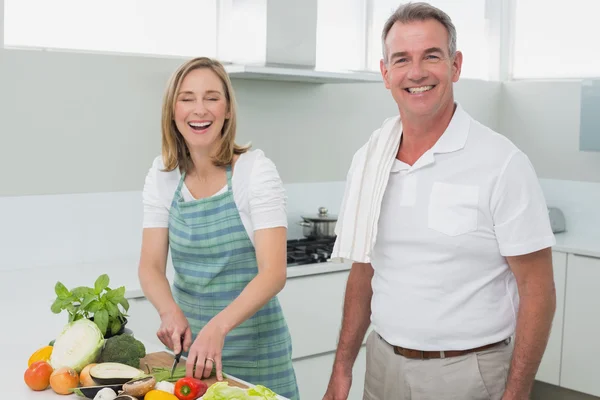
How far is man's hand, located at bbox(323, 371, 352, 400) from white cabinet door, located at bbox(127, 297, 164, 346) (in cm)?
98

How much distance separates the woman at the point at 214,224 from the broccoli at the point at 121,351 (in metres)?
0.20

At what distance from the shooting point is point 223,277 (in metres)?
2.03

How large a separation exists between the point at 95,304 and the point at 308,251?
1.78 m

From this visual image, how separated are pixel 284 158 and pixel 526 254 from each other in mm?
2220

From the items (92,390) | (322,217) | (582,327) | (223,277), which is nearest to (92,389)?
(92,390)

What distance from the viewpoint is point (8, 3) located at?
300 centimetres

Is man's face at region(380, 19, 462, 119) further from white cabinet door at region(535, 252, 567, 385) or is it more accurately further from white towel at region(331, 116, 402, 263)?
white cabinet door at region(535, 252, 567, 385)

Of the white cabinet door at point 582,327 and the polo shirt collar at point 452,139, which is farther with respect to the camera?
the white cabinet door at point 582,327

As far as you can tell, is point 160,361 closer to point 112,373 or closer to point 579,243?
point 112,373

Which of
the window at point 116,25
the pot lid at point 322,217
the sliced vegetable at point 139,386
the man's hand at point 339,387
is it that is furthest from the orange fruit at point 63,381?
the pot lid at point 322,217

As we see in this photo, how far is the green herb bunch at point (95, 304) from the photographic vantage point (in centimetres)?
171

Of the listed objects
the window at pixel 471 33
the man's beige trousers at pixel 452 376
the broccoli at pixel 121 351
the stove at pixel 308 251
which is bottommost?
the man's beige trousers at pixel 452 376

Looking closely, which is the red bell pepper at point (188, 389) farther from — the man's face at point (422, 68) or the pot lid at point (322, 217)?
the pot lid at point (322, 217)

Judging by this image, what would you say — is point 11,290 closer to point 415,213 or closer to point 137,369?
point 137,369
